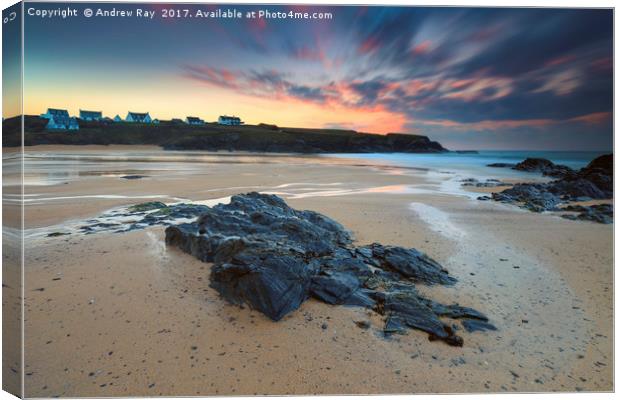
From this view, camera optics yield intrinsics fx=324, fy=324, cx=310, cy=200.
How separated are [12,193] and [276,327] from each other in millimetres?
2358

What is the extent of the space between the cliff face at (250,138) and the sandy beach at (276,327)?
2.58 feet

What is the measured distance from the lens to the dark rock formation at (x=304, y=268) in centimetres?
294

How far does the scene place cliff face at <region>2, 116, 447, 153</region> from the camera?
4898 mm

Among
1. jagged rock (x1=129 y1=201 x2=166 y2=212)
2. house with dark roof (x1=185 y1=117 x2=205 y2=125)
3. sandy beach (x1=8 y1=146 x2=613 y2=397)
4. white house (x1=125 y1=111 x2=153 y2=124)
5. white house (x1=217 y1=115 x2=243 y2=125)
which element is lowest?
sandy beach (x1=8 y1=146 x2=613 y2=397)

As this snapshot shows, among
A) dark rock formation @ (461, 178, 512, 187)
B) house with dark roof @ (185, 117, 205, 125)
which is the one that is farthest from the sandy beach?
dark rock formation @ (461, 178, 512, 187)

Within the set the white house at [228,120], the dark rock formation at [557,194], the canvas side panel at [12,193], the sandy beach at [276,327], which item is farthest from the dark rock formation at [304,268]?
the dark rock formation at [557,194]

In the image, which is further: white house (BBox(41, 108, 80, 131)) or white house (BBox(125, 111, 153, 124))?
white house (BBox(125, 111, 153, 124))

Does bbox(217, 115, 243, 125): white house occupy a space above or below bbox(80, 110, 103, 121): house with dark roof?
above

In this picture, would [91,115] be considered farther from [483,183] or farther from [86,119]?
[483,183]

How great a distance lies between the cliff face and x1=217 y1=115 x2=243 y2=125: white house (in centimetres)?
16

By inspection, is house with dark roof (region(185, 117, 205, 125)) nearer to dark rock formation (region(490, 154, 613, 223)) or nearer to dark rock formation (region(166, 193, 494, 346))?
dark rock formation (region(166, 193, 494, 346))

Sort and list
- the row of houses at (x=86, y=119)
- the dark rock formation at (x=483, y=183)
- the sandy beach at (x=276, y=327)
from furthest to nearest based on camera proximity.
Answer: the dark rock formation at (x=483, y=183) < the row of houses at (x=86, y=119) < the sandy beach at (x=276, y=327)

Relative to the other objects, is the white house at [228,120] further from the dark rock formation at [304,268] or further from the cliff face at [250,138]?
the dark rock formation at [304,268]

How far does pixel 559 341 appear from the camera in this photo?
2773mm
